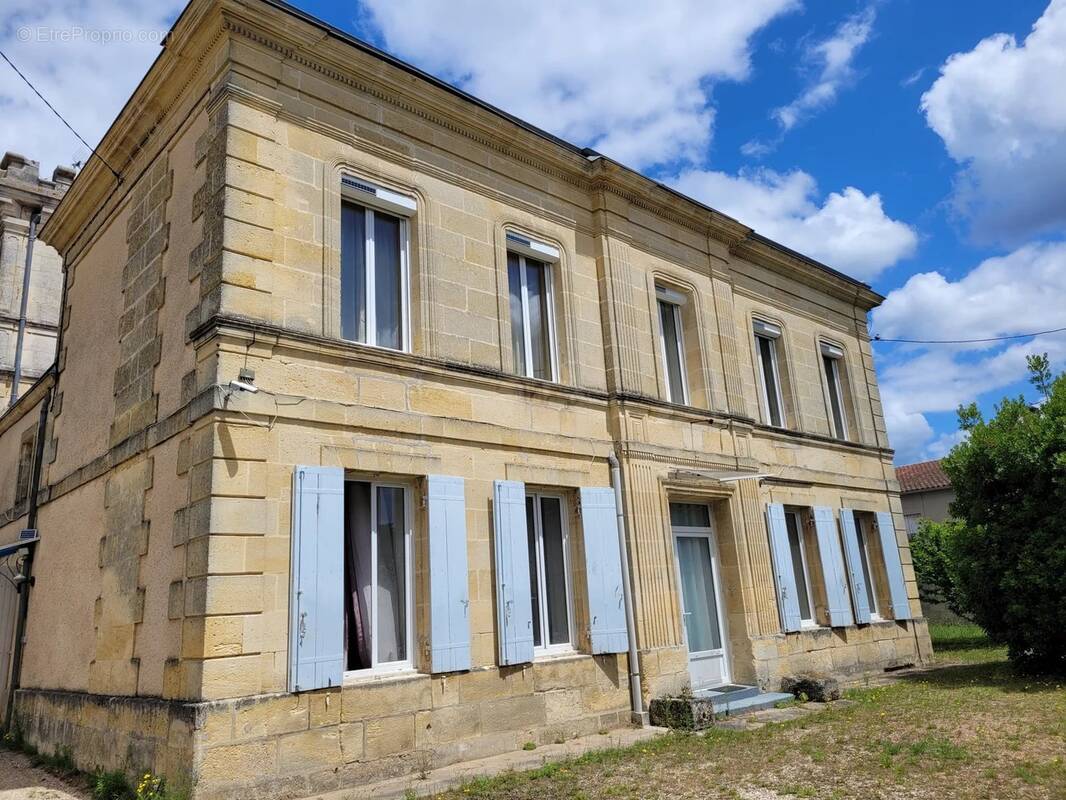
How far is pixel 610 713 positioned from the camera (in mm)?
7840

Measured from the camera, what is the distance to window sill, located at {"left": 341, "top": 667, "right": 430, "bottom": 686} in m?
6.20

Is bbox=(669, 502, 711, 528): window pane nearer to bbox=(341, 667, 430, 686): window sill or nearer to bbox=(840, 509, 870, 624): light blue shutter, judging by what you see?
bbox=(840, 509, 870, 624): light blue shutter

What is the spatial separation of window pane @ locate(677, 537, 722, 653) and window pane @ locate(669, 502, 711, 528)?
0.58ft

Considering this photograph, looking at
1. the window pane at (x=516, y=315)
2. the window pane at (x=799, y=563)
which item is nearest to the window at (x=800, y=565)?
the window pane at (x=799, y=563)

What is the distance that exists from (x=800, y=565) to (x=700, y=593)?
2350 millimetres

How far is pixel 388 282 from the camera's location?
7.63 m

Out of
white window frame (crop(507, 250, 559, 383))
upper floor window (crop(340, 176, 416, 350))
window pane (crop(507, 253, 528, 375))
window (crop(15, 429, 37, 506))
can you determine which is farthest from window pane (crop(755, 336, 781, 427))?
window (crop(15, 429, 37, 506))

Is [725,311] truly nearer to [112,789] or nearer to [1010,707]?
[1010,707]

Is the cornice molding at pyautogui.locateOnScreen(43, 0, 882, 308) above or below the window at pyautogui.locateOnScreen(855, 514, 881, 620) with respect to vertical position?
above

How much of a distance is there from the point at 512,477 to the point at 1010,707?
5.60m

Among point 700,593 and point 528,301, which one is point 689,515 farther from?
point 528,301

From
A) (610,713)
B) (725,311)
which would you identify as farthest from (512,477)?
(725,311)

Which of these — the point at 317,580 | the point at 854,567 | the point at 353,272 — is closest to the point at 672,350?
the point at 854,567

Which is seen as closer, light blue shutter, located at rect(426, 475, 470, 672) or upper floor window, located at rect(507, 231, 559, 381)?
light blue shutter, located at rect(426, 475, 470, 672)
